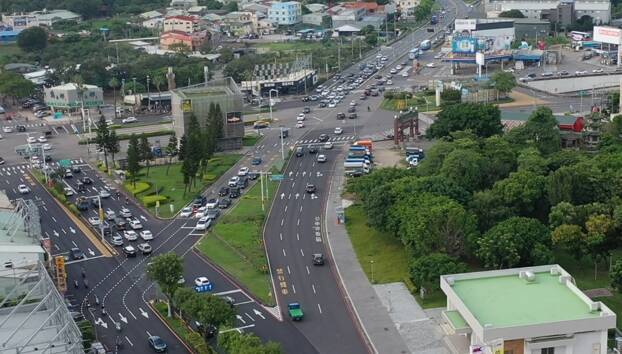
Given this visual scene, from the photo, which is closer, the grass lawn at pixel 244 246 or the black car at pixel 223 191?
the grass lawn at pixel 244 246

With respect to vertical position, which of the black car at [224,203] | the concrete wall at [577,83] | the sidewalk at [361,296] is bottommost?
the sidewalk at [361,296]

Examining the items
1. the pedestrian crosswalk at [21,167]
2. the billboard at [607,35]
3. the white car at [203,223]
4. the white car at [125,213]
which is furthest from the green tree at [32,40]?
the white car at [203,223]

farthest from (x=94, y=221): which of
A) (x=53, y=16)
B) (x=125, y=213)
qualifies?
(x=53, y=16)

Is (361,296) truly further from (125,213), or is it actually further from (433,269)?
(125,213)

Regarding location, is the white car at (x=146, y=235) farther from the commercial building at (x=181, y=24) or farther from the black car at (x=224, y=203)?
the commercial building at (x=181, y=24)

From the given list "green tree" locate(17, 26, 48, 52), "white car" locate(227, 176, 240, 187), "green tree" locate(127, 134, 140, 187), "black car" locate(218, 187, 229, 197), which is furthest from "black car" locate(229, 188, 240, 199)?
"green tree" locate(17, 26, 48, 52)

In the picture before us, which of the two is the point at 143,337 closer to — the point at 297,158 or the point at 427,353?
the point at 427,353
